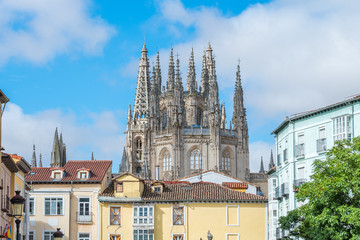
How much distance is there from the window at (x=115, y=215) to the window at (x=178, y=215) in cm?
461

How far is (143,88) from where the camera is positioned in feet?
534

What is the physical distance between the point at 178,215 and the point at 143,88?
93.9 meters

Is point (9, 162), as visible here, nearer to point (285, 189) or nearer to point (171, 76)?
point (285, 189)

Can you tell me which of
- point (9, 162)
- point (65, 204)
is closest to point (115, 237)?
point (65, 204)

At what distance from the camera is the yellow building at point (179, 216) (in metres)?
69.9

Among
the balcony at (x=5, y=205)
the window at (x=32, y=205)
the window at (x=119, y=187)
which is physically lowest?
the balcony at (x=5, y=205)

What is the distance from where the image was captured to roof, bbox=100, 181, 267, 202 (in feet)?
230

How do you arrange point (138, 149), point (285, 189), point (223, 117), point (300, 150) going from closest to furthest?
point (300, 150), point (285, 189), point (223, 117), point (138, 149)

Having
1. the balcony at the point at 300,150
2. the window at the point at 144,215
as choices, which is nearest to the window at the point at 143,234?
the window at the point at 144,215

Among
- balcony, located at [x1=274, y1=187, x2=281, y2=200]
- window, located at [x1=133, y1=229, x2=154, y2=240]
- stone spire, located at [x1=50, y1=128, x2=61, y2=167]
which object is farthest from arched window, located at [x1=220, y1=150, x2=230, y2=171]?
balcony, located at [x1=274, y1=187, x2=281, y2=200]

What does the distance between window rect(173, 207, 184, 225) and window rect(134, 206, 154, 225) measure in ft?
6.07

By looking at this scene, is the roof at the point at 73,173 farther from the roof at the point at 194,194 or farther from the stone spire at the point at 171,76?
the stone spire at the point at 171,76

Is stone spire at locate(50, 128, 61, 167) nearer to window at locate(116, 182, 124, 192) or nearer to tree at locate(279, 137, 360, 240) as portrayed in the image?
window at locate(116, 182, 124, 192)

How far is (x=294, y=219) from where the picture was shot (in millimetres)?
45719
